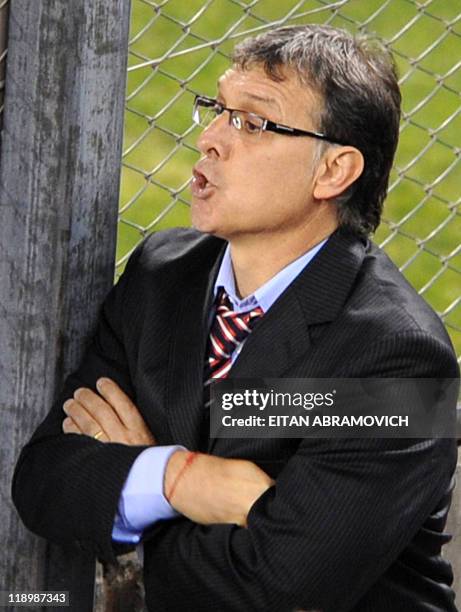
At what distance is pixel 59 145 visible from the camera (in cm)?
351

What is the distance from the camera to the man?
3336mm

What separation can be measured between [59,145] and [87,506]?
2.37 feet

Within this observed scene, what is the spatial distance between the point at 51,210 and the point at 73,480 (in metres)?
0.55

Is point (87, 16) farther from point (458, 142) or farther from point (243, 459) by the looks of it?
point (458, 142)

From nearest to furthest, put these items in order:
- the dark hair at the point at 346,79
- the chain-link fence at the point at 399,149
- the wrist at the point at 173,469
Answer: the wrist at the point at 173,469, the dark hair at the point at 346,79, the chain-link fence at the point at 399,149

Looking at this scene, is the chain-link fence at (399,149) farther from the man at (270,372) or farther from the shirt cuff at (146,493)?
the shirt cuff at (146,493)

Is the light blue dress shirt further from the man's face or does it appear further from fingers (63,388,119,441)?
the man's face

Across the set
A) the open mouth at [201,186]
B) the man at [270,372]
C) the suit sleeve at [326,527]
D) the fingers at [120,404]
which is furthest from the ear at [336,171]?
the fingers at [120,404]

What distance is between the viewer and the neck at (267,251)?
359 centimetres

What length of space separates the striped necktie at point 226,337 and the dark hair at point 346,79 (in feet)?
0.92

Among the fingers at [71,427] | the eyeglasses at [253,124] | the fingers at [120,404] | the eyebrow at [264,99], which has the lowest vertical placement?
the fingers at [71,427]

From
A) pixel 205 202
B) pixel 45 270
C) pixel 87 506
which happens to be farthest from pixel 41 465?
pixel 205 202

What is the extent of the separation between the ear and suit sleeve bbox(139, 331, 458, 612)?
14.8 inches

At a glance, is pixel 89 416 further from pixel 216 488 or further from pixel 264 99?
pixel 264 99
